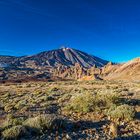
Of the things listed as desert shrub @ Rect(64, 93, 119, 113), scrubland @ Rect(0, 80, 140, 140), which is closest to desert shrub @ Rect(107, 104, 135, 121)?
scrubland @ Rect(0, 80, 140, 140)

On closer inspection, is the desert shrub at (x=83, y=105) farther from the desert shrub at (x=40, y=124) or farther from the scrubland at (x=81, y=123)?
the desert shrub at (x=40, y=124)

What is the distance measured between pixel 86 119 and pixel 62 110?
3353 mm

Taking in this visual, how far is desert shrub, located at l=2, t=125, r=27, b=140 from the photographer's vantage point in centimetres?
1097

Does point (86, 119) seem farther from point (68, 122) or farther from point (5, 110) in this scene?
point (5, 110)

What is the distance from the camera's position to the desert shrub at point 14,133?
11.0 metres

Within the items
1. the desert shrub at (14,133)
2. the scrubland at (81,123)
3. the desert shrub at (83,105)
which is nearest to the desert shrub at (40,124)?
the scrubland at (81,123)

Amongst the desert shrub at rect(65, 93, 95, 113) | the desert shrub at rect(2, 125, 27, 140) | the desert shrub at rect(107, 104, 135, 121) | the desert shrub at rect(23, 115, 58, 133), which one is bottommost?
the desert shrub at rect(2, 125, 27, 140)

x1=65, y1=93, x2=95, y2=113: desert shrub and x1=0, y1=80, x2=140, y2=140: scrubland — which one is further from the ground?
x1=65, y1=93, x2=95, y2=113: desert shrub

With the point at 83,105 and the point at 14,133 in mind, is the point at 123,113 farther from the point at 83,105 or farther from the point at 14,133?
the point at 14,133

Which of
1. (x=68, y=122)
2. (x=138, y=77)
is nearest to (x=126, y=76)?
(x=138, y=77)

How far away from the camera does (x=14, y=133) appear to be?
36.4 feet

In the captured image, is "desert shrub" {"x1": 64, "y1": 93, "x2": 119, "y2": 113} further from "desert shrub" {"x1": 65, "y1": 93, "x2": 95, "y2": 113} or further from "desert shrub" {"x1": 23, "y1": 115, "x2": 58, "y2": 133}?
"desert shrub" {"x1": 23, "y1": 115, "x2": 58, "y2": 133}

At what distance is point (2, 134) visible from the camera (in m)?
11.4

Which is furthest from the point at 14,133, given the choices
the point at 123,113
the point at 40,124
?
the point at 123,113
